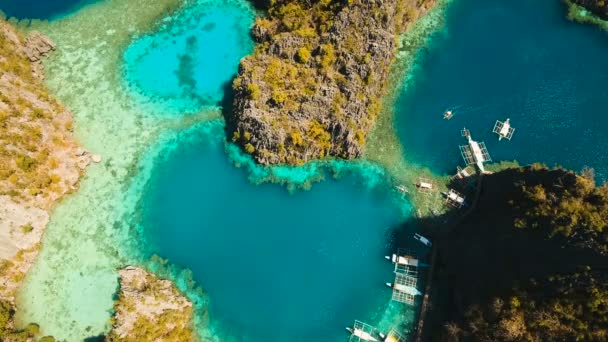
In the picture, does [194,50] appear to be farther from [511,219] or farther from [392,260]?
[511,219]

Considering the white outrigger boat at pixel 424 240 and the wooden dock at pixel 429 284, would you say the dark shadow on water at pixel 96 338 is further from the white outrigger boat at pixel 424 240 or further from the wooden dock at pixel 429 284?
the white outrigger boat at pixel 424 240

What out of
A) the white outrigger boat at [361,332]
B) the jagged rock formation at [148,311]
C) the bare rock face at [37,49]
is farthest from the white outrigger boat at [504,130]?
the bare rock face at [37,49]

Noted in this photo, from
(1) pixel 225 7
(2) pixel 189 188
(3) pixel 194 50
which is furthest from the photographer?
(1) pixel 225 7

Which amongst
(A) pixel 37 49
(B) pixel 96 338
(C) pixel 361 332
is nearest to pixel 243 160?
(C) pixel 361 332

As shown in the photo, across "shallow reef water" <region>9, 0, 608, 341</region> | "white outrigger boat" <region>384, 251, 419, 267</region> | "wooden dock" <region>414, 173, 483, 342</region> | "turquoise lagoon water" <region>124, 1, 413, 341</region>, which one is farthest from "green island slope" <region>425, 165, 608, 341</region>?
"turquoise lagoon water" <region>124, 1, 413, 341</region>

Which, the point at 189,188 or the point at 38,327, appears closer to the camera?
the point at 38,327

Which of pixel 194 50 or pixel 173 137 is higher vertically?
pixel 194 50

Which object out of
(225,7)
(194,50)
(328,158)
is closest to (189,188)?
(328,158)
